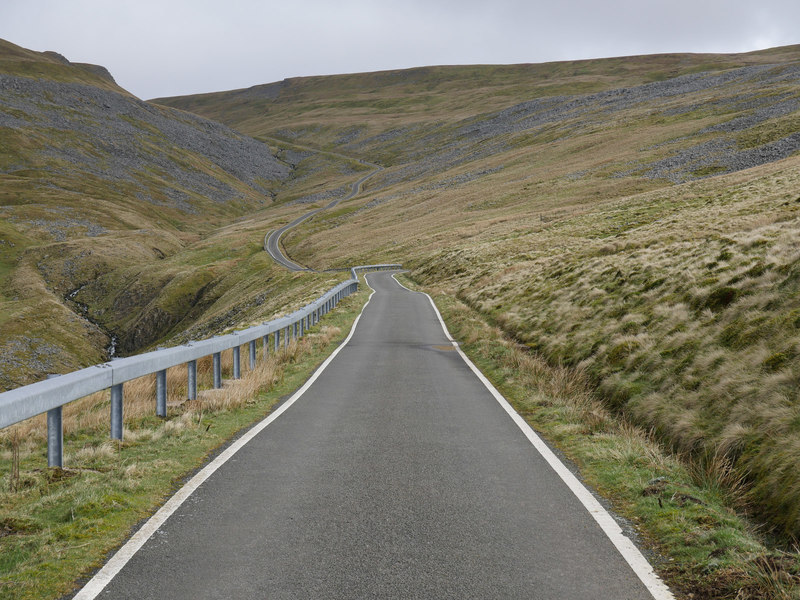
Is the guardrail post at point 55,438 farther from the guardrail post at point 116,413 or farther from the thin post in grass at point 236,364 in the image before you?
the thin post in grass at point 236,364

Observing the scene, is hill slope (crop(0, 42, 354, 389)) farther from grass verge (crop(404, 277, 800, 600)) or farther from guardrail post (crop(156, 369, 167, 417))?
grass verge (crop(404, 277, 800, 600))

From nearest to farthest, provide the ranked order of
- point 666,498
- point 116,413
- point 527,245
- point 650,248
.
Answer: point 666,498 → point 116,413 → point 650,248 → point 527,245

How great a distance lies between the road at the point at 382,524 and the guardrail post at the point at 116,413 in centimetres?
154

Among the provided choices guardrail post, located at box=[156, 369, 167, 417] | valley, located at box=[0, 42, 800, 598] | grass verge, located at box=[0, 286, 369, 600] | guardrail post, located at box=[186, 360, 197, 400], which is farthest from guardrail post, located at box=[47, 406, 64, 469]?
valley, located at box=[0, 42, 800, 598]

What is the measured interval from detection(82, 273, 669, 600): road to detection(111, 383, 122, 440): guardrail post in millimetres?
1543

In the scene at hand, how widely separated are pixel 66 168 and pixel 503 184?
92.4 metres

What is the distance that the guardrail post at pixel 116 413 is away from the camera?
24.0 ft

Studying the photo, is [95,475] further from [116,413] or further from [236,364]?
[236,364]

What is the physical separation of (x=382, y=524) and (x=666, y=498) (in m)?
2.60

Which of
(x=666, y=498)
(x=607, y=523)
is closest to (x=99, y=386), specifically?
(x=607, y=523)

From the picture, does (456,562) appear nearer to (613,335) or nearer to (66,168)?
(613,335)

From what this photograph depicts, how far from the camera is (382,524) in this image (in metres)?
4.86

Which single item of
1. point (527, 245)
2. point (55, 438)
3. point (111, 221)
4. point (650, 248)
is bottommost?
point (55, 438)

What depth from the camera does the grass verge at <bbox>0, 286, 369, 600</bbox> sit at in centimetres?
414
